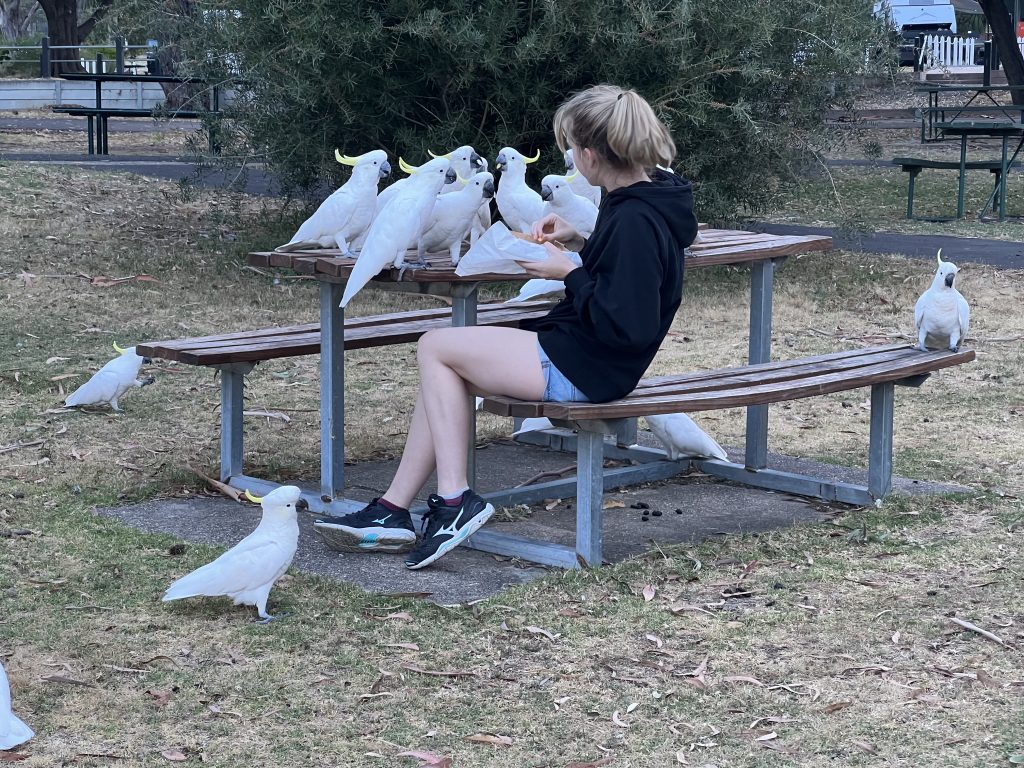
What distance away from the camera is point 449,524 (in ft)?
12.4

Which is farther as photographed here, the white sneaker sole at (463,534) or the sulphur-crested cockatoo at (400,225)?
the sulphur-crested cockatoo at (400,225)

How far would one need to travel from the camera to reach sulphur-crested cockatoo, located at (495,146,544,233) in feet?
14.1

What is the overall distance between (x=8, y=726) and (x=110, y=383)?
10.2ft

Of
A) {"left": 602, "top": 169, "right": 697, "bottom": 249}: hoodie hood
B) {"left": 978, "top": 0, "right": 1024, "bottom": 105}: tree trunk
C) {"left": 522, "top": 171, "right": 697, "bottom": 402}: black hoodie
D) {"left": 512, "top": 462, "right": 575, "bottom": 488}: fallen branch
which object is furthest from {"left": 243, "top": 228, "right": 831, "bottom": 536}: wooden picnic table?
{"left": 978, "top": 0, "right": 1024, "bottom": 105}: tree trunk

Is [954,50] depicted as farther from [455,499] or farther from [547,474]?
[455,499]

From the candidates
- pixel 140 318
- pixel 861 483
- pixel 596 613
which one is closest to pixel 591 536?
pixel 596 613

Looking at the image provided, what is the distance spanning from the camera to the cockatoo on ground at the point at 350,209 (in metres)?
4.27

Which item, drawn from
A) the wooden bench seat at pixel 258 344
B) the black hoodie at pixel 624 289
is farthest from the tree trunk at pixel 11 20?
the black hoodie at pixel 624 289

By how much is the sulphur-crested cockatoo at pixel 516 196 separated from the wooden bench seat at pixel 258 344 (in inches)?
15.9

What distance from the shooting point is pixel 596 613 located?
3.49 m

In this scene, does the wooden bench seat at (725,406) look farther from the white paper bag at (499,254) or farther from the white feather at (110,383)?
the white feather at (110,383)

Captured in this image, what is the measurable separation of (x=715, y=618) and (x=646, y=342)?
2.52 ft

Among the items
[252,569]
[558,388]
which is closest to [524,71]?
[558,388]

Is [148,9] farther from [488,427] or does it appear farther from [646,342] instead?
[646,342]
